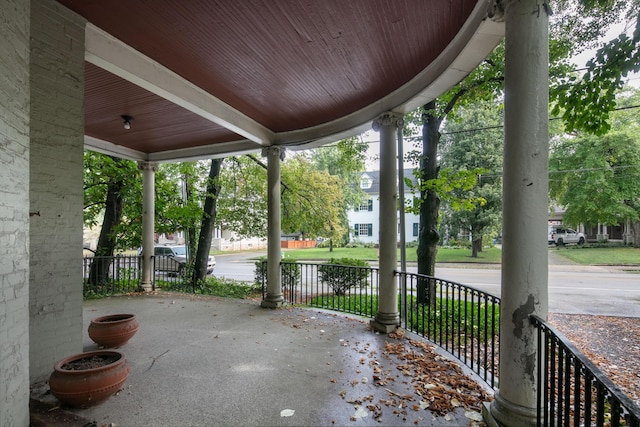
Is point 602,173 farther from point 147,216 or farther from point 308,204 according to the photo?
point 147,216

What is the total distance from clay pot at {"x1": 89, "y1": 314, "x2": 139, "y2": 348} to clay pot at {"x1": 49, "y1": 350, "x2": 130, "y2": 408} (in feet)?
3.73

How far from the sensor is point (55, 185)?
3047mm

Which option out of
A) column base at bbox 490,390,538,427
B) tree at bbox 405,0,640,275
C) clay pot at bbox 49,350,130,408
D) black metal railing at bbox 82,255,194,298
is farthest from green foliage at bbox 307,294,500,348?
black metal railing at bbox 82,255,194,298

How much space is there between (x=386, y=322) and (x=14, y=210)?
14.7 feet

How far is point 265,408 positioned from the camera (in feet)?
9.43

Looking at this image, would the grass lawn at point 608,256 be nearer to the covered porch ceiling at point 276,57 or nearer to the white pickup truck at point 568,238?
the white pickup truck at point 568,238

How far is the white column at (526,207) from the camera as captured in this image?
7.18ft

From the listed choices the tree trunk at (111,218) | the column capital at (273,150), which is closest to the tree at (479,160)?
the column capital at (273,150)

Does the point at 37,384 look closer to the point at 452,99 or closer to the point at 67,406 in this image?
the point at 67,406

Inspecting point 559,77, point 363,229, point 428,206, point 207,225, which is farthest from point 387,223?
point 363,229

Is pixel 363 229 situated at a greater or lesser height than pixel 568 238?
greater

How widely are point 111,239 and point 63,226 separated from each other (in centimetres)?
745

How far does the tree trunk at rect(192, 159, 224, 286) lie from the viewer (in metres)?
10.4

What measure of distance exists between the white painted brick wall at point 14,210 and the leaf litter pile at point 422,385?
96.4 inches
